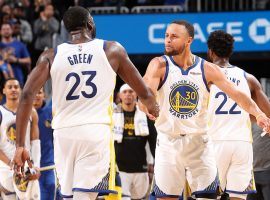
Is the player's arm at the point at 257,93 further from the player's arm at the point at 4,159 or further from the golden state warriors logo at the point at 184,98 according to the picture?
the player's arm at the point at 4,159

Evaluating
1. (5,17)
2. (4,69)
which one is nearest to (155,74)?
(4,69)

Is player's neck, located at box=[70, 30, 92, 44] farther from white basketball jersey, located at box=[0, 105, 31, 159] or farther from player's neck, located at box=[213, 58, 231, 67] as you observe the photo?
white basketball jersey, located at box=[0, 105, 31, 159]

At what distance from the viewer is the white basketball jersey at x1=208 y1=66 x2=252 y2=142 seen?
7910mm

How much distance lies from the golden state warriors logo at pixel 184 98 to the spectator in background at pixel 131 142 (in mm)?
4352

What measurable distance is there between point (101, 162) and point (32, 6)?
10.7 metres

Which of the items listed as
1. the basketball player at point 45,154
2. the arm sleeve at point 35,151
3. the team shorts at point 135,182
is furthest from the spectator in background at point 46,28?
the arm sleeve at point 35,151

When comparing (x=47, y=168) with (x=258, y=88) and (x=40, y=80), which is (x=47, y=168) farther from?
(x=40, y=80)

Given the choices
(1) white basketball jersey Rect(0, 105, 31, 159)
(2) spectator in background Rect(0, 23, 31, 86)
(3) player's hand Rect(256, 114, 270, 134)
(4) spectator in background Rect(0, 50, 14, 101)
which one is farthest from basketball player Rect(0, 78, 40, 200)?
(2) spectator in background Rect(0, 23, 31, 86)

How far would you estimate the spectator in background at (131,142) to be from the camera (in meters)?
11.3

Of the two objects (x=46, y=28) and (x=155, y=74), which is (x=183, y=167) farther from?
(x=46, y=28)

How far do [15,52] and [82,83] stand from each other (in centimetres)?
853

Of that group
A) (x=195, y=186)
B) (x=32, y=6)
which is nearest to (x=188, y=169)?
(x=195, y=186)

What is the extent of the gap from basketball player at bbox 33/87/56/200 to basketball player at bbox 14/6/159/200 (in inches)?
165

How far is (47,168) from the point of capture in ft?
32.5
